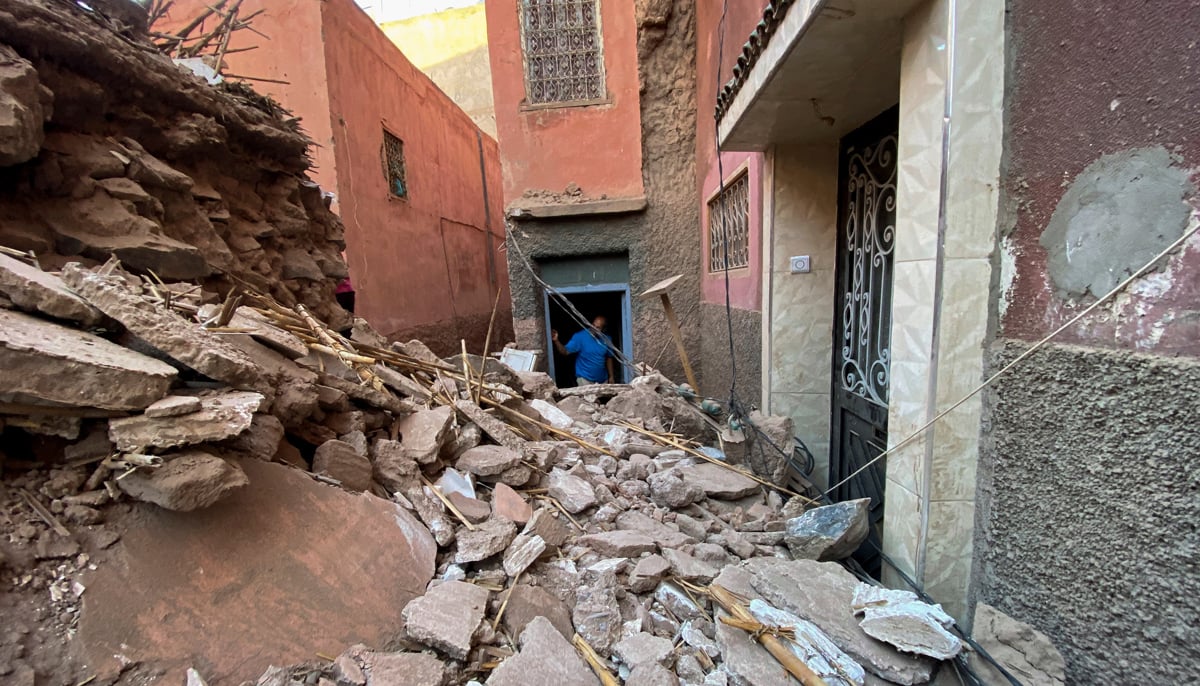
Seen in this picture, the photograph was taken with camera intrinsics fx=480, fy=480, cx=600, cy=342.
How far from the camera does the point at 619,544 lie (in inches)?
75.9

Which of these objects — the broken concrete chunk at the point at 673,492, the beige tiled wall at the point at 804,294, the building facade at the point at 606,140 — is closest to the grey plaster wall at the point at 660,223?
the building facade at the point at 606,140

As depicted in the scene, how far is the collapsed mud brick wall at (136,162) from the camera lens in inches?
76.6

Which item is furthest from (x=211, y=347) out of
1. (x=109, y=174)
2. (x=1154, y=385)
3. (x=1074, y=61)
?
(x=1074, y=61)

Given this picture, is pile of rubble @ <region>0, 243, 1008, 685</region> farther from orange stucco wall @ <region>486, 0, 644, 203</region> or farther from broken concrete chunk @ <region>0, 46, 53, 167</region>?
orange stucco wall @ <region>486, 0, 644, 203</region>

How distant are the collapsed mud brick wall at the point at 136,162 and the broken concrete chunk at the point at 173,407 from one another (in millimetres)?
1194

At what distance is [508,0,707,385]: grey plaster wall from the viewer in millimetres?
7152

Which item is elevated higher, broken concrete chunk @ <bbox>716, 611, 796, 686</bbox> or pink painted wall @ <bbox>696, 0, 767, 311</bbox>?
pink painted wall @ <bbox>696, 0, 767, 311</bbox>

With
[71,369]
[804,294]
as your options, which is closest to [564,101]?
[804,294]

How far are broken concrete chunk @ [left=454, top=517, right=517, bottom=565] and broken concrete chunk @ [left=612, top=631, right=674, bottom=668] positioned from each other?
539mm

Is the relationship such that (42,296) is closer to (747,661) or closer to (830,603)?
(747,661)

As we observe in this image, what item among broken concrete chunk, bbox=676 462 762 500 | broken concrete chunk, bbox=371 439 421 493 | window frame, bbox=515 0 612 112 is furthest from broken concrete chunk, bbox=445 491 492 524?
window frame, bbox=515 0 612 112

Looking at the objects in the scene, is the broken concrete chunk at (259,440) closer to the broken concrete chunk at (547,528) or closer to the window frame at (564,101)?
the broken concrete chunk at (547,528)

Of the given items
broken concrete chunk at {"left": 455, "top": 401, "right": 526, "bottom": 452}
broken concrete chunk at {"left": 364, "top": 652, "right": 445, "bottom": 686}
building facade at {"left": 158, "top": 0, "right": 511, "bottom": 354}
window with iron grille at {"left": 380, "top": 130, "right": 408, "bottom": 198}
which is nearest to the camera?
broken concrete chunk at {"left": 364, "top": 652, "right": 445, "bottom": 686}

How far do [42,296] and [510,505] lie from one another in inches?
64.0
